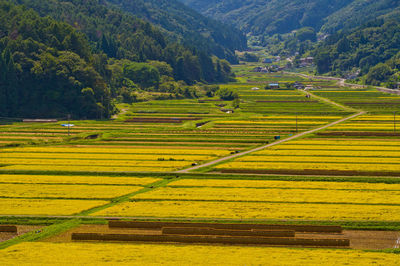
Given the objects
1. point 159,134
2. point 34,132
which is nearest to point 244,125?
point 159,134

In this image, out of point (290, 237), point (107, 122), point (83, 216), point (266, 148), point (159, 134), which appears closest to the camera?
point (290, 237)

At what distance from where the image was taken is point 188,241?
5400 cm

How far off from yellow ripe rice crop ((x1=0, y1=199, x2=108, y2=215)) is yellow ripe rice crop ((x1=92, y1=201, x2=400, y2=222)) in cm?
292

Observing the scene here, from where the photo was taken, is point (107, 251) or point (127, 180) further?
point (127, 180)

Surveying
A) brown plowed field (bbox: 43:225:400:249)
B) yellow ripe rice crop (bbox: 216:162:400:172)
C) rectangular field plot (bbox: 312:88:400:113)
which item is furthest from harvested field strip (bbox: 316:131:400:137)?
brown plowed field (bbox: 43:225:400:249)

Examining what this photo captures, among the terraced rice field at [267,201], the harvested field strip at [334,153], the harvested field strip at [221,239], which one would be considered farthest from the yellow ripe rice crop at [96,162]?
the harvested field strip at [221,239]

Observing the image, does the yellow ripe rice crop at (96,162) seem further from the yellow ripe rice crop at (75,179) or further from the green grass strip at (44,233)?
the green grass strip at (44,233)

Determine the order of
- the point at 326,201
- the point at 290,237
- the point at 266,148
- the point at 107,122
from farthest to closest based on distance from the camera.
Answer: the point at 107,122
the point at 266,148
the point at 326,201
the point at 290,237

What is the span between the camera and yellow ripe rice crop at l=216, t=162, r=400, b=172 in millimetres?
82125

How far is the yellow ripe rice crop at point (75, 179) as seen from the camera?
77.1m

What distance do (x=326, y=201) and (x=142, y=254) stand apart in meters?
24.0

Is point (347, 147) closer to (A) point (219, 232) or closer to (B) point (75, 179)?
(B) point (75, 179)

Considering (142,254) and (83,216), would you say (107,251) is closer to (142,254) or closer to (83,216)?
(142,254)

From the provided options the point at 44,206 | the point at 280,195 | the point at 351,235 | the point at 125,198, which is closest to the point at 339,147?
the point at 280,195
